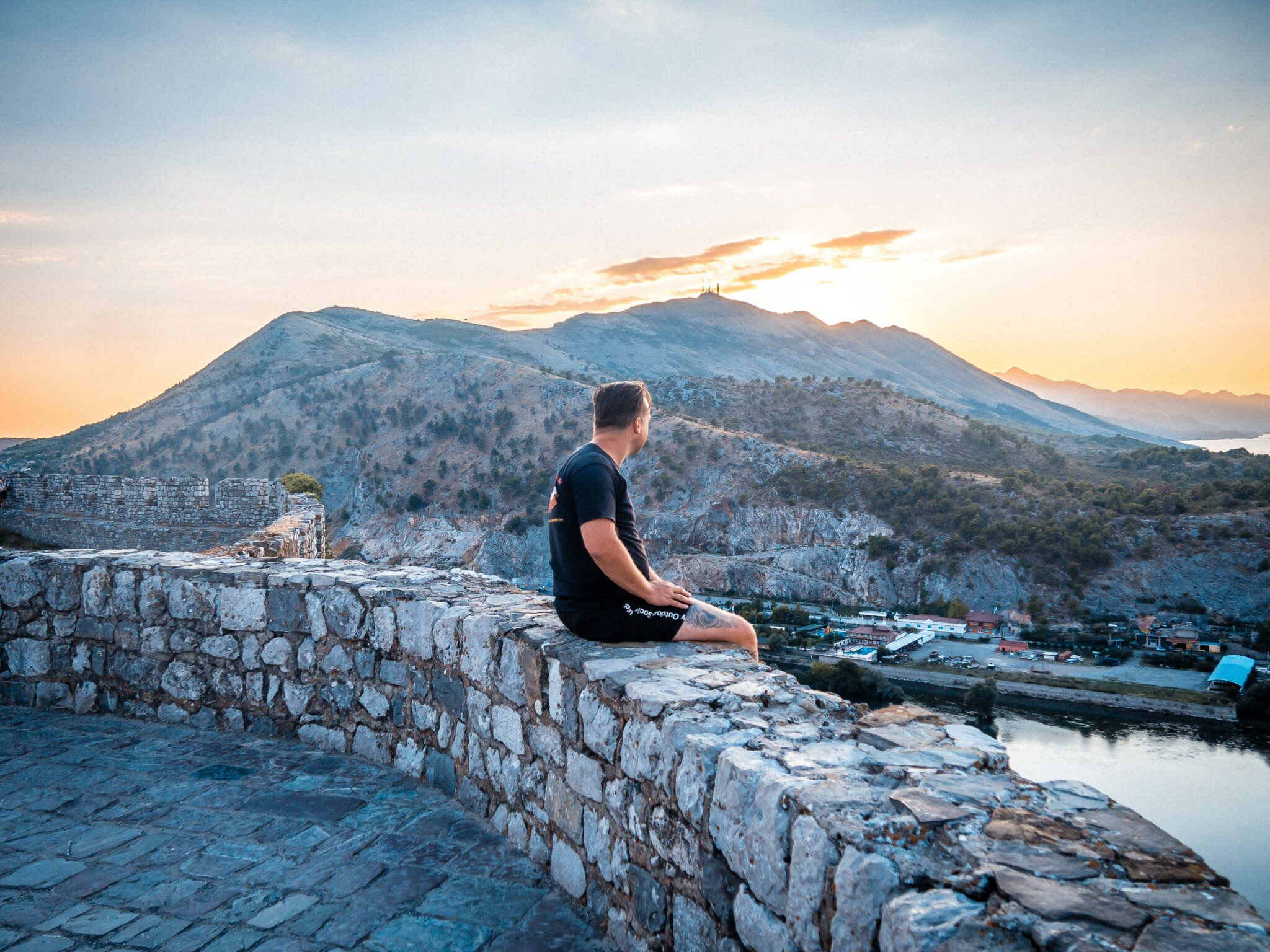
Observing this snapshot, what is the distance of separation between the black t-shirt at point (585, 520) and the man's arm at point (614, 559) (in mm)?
32

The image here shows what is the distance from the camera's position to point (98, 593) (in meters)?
4.49

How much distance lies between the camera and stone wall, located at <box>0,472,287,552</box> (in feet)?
52.9

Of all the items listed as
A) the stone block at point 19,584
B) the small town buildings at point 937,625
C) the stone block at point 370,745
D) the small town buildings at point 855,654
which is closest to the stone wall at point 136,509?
the stone block at point 19,584

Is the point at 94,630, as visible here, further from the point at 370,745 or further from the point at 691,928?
the point at 691,928

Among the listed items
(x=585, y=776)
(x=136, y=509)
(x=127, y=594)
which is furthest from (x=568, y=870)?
→ (x=136, y=509)

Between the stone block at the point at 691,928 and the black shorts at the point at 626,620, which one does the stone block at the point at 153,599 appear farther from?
the stone block at the point at 691,928

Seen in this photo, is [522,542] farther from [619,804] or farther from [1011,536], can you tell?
[619,804]

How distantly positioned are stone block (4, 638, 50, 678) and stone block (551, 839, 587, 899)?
12.1 ft

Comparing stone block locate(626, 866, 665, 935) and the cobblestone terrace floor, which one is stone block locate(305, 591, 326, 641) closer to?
the cobblestone terrace floor

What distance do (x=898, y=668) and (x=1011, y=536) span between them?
1219 cm

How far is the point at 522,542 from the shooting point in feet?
143

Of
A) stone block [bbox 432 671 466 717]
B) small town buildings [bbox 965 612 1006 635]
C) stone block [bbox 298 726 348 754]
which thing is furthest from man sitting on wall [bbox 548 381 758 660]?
small town buildings [bbox 965 612 1006 635]

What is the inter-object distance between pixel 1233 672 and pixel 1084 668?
4.21 meters

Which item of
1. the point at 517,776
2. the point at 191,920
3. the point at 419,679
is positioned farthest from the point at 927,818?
the point at 419,679
